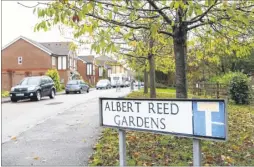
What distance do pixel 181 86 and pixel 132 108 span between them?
323 cm

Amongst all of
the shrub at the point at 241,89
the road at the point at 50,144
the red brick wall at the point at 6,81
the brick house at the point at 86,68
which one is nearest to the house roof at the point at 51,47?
the red brick wall at the point at 6,81

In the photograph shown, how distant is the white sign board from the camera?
9.75 ft

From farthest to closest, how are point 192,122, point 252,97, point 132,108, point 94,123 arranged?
point 252,97 → point 94,123 → point 132,108 → point 192,122

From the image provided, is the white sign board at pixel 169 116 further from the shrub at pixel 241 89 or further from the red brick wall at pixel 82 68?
the red brick wall at pixel 82 68

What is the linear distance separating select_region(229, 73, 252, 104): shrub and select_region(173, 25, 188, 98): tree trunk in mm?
10456

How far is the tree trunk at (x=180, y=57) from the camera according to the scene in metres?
6.29

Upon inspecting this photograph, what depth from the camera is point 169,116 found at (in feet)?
10.8

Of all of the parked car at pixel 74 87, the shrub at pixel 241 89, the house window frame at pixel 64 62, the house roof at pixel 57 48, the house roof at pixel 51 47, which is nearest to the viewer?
the shrub at pixel 241 89

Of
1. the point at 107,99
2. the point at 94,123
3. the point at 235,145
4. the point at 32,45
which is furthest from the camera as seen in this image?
the point at 32,45

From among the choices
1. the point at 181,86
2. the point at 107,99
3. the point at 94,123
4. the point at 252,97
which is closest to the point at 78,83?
the point at 252,97

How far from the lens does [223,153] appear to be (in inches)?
221

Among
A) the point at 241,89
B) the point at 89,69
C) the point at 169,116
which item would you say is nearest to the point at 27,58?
the point at 89,69

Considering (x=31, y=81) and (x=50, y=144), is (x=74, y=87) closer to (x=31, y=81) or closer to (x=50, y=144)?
(x=31, y=81)

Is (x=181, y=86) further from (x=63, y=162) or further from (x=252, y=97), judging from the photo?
(x=252, y=97)
